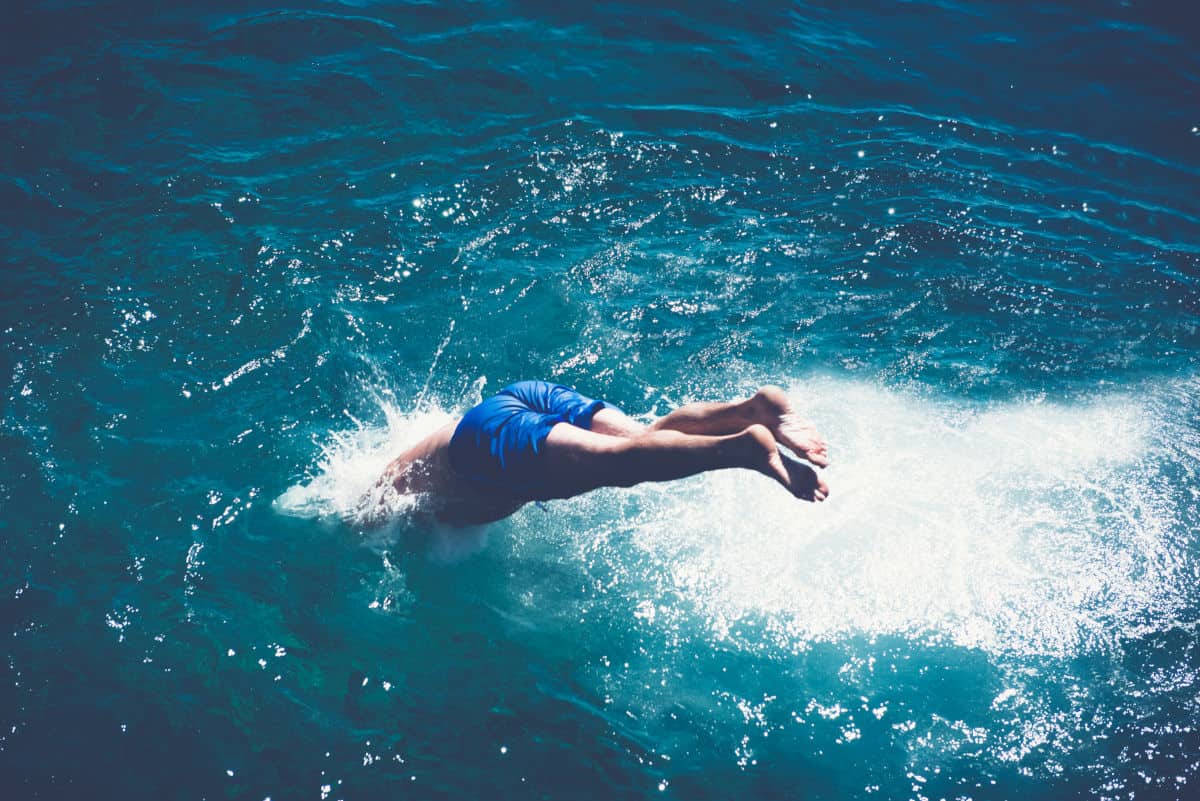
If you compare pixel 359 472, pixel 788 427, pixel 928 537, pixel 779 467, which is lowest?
pixel 928 537

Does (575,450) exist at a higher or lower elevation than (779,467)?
lower

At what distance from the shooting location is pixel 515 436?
5699mm

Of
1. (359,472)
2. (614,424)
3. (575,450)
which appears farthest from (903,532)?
(359,472)

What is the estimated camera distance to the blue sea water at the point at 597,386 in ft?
19.6

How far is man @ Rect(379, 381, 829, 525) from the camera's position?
488 centimetres

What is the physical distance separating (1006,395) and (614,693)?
5080 mm

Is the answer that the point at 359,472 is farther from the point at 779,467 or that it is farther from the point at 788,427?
the point at 779,467

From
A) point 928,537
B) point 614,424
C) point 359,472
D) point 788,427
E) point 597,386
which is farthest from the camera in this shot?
point 597,386

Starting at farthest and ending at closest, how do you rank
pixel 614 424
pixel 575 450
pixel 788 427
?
pixel 614 424, pixel 575 450, pixel 788 427

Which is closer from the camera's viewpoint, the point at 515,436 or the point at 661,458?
the point at 661,458

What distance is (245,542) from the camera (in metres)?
6.94

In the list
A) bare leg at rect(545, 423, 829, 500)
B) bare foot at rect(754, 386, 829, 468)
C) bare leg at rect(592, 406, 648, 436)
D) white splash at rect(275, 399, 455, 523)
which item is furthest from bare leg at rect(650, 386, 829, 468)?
white splash at rect(275, 399, 455, 523)

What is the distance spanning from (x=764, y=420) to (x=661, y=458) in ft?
2.54

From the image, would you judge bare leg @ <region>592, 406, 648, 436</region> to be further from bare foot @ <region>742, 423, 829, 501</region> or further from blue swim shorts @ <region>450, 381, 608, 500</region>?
bare foot @ <region>742, 423, 829, 501</region>
